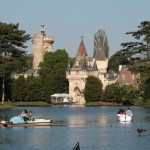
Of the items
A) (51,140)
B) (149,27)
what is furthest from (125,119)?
(149,27)

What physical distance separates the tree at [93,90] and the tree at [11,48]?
2733 centimetres

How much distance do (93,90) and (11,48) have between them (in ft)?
103

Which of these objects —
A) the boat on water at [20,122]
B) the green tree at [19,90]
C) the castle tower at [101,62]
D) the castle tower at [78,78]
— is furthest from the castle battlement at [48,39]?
the boat on water at [20,122]

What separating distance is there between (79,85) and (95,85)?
6.22 meters

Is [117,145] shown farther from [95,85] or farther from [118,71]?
[118,71]

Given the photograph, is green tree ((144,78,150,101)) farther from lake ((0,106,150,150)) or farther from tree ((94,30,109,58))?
tree ((94,30,109,58))

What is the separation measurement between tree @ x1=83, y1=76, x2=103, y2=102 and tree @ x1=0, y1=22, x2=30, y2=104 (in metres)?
27.3

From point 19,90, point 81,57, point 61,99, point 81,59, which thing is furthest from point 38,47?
point 19,90

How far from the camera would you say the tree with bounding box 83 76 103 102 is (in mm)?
112625

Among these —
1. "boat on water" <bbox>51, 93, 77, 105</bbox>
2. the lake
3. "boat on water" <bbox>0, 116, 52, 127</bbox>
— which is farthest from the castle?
the lake

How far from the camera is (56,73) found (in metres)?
A: 123

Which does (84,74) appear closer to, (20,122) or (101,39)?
(101,39)

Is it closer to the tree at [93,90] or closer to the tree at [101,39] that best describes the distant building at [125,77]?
the tree at [93,90]

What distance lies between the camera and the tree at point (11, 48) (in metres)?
84.9
